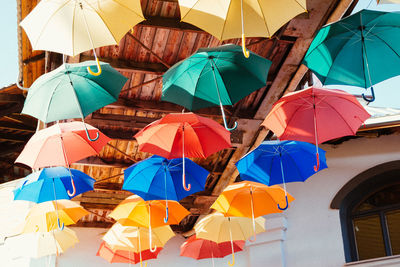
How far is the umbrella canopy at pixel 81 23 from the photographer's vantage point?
16.1 feet

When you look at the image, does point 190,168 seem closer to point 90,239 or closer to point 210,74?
point 210,74

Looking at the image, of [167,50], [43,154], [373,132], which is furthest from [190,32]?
[373,132]

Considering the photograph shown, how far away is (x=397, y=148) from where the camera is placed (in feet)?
28.1

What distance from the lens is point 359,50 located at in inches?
212

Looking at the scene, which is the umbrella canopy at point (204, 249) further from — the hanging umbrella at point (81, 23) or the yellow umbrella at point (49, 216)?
the hanging umbrella at point (81, 23)

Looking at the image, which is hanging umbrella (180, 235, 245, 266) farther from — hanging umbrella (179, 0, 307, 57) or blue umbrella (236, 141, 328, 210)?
hanging umbrella (179, 0, 307, 57)

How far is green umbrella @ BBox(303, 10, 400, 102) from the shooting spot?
513cm

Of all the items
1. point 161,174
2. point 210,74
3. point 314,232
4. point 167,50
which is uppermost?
point 167,50

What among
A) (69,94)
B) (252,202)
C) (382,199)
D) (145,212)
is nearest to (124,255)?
(145,212)

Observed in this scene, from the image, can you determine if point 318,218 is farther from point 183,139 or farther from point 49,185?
point 49,185

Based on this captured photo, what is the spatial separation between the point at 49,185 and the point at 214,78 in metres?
3.24

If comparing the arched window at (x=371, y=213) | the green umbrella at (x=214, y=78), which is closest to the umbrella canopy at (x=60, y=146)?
the green umbrella at (x=214, y=78)

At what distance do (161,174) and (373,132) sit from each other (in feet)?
12.0

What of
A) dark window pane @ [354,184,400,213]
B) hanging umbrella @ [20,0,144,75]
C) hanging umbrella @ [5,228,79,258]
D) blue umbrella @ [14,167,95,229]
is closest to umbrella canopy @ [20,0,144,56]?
hanging umbrella @ [20,0,144,75]
